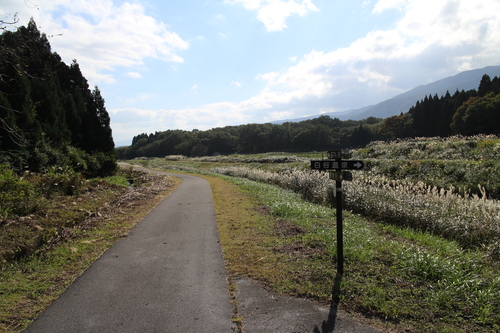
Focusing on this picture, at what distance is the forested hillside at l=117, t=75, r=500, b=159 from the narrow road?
51.1 metres

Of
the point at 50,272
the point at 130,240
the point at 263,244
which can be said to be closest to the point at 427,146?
the point at 263,244

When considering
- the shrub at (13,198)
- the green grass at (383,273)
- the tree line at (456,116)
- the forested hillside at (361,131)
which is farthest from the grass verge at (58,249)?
the forested hillside at (361,131)

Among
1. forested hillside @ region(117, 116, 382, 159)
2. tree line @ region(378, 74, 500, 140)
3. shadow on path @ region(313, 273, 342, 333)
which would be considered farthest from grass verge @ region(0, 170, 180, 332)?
forested hillside @ region(117, 116, 382, 159)

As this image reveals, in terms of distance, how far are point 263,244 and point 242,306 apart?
2.66m

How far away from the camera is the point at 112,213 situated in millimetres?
10180

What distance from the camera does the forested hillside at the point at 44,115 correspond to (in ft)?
26.1

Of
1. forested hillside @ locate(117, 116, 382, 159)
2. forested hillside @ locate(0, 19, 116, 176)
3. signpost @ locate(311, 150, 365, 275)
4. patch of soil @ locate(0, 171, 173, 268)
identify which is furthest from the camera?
forested hillside @ locate(117, 116, 382, 159)

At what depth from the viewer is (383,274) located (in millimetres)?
4766

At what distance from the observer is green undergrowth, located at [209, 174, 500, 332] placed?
3.69m

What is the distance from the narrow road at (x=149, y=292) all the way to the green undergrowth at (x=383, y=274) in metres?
0.66

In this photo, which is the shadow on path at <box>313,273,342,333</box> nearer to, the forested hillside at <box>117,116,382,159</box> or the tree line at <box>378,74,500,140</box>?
the tree line at <box>378,74,500,140</box>

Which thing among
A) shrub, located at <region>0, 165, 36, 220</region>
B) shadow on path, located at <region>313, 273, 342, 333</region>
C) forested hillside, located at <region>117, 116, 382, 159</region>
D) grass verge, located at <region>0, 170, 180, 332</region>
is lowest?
shadow on path, located at <region>313, 273, 342, 333</region>

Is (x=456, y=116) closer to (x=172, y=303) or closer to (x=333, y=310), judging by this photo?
(x=333, y=310)

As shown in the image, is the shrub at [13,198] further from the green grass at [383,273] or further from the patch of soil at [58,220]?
the green grass at [383,273]
